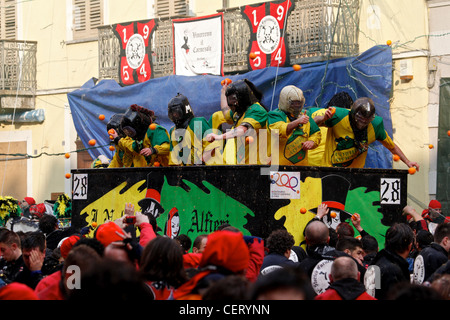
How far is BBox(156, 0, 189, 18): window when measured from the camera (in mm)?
18413

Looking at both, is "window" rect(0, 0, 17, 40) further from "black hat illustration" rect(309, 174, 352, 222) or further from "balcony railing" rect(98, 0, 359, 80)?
"black hat illustration" rect(309, 174, 352, 222)

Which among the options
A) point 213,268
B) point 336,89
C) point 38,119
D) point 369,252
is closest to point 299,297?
point 213,268

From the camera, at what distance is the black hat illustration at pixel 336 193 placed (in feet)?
28.3

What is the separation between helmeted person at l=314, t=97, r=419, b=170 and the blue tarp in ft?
10.5

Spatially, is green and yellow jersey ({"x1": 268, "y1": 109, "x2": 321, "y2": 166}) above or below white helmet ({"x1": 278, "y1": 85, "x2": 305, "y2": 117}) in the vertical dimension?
below

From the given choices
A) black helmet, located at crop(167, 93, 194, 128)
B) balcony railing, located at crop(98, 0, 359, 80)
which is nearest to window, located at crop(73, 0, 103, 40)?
balcony railing, located at crop(98, 0, 359, 80)

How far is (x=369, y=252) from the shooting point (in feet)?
23.8

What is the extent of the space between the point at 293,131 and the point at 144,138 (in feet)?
7.15

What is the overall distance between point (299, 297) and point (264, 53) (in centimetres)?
1211

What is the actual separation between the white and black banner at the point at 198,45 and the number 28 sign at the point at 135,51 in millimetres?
868

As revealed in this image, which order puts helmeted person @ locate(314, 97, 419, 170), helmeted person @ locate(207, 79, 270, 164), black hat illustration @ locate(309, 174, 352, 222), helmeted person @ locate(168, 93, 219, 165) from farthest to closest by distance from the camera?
1. helmeted person @ locate(168, 93, 219, 165)
2. helmeted person @ locate(314, 97, 419, 170)
3. helmeted person @ locate(207, 79, 270, 164)
4. black hat illustration @ locate(309, 174, 352, 222)

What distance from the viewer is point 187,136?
9.98 m

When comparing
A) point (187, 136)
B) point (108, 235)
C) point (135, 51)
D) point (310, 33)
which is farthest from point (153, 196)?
point (135, 51)
